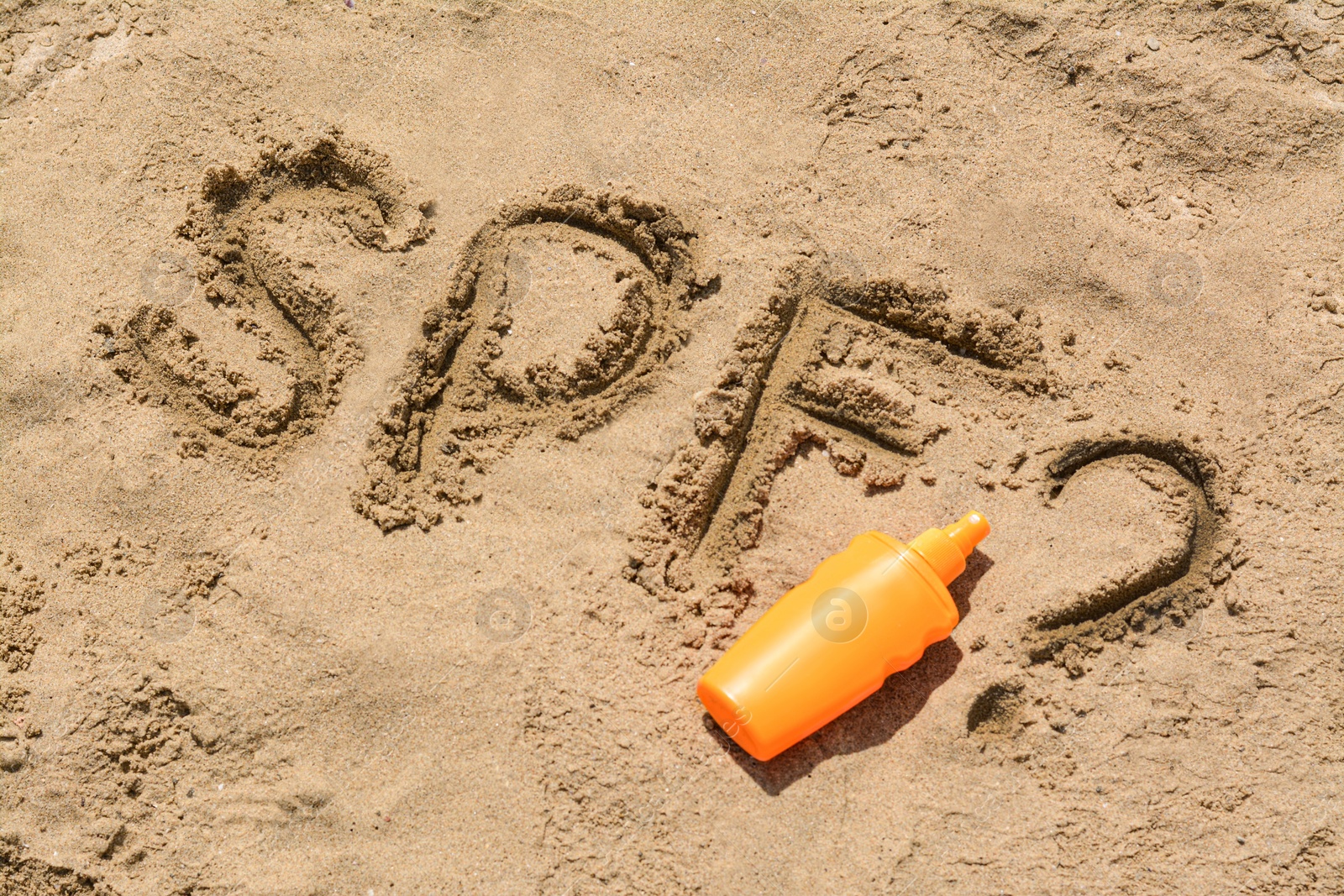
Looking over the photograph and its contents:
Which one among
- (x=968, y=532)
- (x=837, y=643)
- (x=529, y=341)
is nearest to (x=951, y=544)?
(x=968, y=532)

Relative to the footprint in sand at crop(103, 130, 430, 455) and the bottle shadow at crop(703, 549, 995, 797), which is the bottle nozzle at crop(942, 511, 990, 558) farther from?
the footprint in sand at crop(103, 130, 430, 455)

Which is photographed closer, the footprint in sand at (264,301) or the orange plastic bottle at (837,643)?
the orange plastic bottle at (837,643)

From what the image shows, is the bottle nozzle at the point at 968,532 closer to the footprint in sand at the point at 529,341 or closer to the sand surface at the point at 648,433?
the sand surface at the point at 648,433

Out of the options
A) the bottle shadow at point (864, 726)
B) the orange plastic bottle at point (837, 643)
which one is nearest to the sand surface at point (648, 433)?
the bottle shadow at point (864, 726)

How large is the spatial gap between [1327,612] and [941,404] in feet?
3.59

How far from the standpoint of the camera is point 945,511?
2404mm

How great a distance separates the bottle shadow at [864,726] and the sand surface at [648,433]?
12 mm

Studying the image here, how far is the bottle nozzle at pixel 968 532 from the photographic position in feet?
7.27

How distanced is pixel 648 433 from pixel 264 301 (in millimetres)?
1200

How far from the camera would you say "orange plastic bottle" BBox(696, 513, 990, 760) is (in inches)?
84.4

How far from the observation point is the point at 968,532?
7.29 feet

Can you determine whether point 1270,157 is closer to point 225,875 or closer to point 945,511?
point 945,511

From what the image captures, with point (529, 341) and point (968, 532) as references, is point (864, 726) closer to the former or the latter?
point (968, 532)

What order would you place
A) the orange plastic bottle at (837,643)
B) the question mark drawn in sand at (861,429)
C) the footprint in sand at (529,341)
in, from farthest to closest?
the footprint in sand at (529,341) → the question mark drawn in sand at (861,429) → the orange plastic bottle at (837,643)
